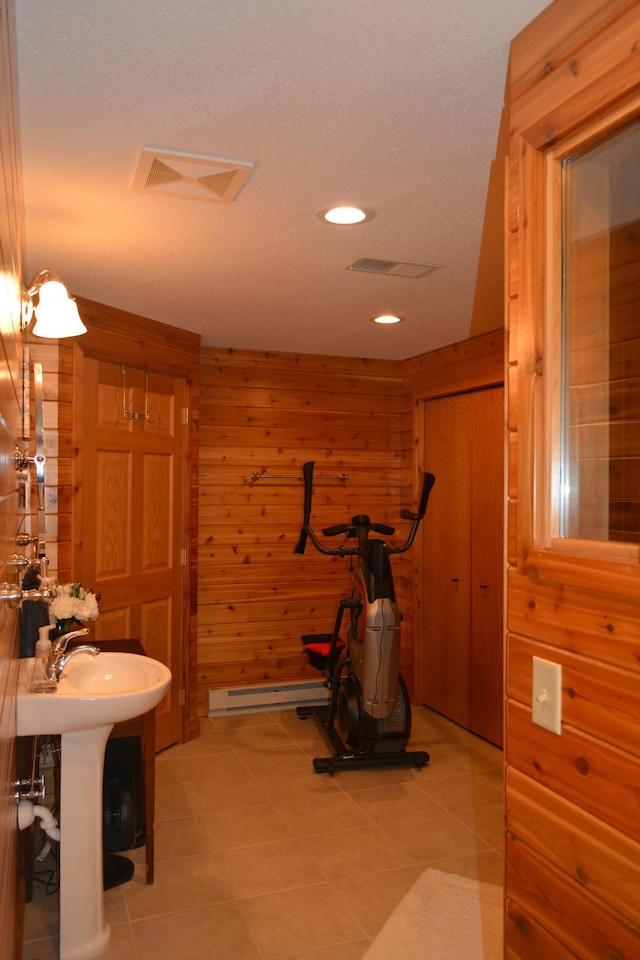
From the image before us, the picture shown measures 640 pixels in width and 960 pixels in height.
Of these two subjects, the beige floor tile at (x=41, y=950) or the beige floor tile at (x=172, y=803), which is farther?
the beige floor tile at (x=172, y=803)

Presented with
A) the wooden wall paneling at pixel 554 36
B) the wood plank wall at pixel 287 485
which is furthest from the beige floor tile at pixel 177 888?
the wooden wall paneling at pixel 554 36

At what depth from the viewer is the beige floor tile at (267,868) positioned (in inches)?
113

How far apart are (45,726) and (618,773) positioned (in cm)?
168

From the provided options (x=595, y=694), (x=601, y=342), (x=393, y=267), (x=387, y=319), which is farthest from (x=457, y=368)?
(x=595, y=694)

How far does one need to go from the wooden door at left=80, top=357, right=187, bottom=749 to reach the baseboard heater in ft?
1.56

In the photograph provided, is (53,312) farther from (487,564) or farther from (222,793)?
(487,564)

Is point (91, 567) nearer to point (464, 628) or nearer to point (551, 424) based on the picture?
point (464, 628)

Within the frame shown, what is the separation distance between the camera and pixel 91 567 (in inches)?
145

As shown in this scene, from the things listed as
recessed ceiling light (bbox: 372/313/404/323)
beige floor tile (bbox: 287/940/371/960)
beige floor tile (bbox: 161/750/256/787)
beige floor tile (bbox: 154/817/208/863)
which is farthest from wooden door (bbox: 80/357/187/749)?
beige floor tile (bbox: 287/940/371/960)

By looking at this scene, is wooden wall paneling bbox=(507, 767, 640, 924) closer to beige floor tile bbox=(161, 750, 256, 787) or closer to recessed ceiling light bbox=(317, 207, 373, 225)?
recessed ceiling light bbox=(317, 207, 373, 225)

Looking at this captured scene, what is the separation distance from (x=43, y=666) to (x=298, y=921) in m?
1.30

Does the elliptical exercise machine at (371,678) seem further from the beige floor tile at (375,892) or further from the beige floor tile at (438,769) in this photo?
the beige floor tile at (375,892)

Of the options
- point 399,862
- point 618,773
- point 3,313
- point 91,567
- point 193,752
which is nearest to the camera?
point 3,313

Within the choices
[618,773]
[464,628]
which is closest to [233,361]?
[464,628]
